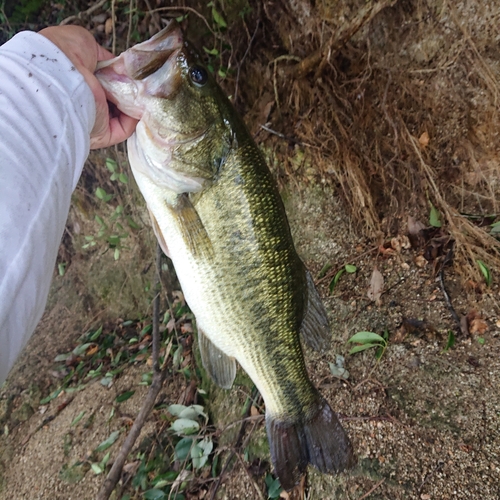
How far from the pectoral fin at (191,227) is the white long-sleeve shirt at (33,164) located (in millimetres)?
373

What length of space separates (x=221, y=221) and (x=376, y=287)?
1.42 m

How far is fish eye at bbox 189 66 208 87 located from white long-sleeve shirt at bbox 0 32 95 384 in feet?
1.21

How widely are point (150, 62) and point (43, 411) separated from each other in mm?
3375

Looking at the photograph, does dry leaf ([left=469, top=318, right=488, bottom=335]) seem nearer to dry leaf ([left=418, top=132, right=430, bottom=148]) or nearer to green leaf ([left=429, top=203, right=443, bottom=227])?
green leaf ([left=429, top=203, right=443, bottom=227])

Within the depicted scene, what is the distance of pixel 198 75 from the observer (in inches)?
53.5

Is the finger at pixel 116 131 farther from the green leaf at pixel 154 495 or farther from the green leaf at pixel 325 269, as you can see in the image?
the green leaf at pixel 154 495

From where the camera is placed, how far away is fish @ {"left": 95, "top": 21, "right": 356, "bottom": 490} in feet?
4.38

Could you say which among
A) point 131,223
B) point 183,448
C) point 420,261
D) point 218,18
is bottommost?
point 183,448

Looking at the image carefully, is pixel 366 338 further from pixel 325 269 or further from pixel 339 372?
pixel 325 269

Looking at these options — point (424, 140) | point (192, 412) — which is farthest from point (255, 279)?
point (424, 140)

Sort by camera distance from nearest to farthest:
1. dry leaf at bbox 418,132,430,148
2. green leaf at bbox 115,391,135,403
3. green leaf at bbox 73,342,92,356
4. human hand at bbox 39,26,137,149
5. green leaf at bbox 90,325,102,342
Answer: human hand at bbox 39,26,137,149
dry leaf at bbox 418,132,430,148
green leaf at bbox 115,391,135,403
green leaf at bbox 73,342,92,356
green leaf at bbox 90,325,102,342

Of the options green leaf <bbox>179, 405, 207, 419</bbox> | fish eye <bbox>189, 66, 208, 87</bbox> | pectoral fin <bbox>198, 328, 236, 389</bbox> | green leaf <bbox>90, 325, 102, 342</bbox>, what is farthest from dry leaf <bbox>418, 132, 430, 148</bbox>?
green leaf <bbox>90, 325, 102, 342</bbox>

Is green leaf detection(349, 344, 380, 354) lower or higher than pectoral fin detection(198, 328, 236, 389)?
lower

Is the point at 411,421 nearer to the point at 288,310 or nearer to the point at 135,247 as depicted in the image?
the point at 288,310
